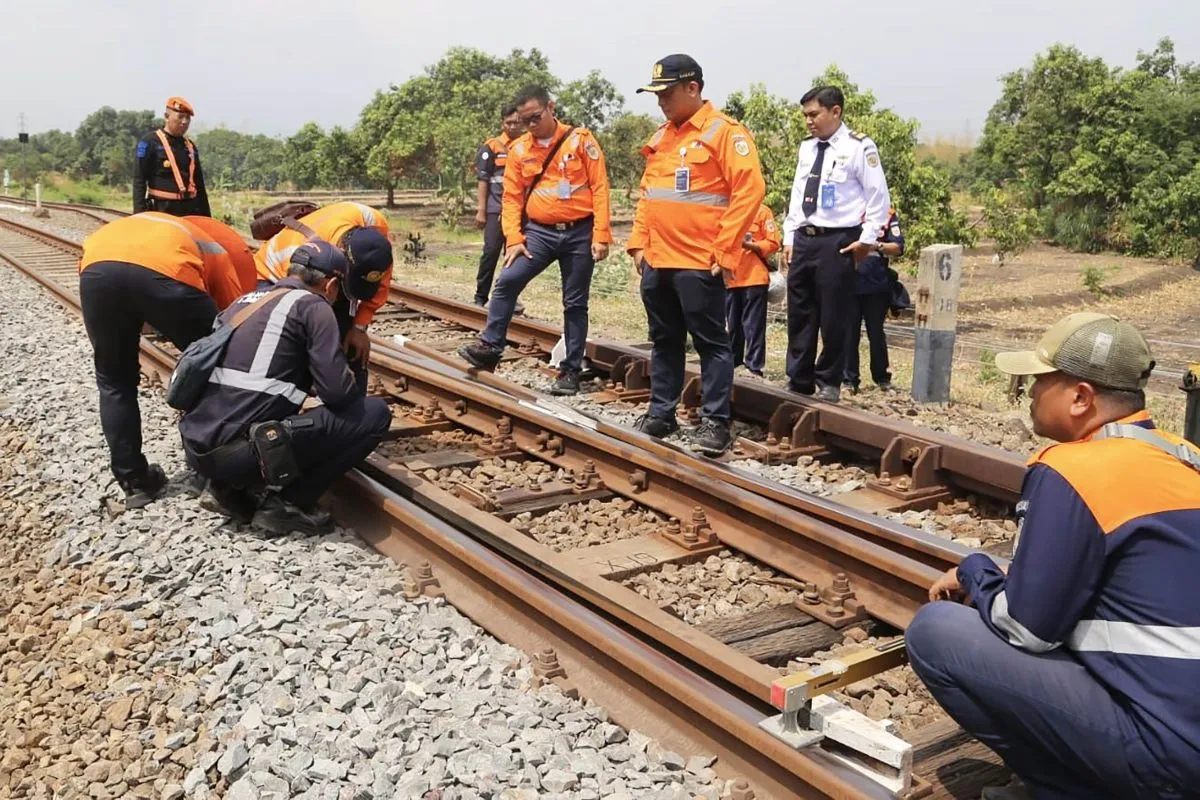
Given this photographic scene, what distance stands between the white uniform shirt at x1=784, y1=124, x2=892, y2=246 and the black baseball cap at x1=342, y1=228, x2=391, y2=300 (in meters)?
2.88

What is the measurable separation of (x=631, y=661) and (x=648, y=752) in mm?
293

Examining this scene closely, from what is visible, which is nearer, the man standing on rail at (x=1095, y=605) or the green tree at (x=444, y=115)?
the man standing on rail at (x=1095, y=605)

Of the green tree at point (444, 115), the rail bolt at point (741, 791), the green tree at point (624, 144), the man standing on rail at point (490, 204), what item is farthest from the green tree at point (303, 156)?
the rail bolt at point (741, 791)

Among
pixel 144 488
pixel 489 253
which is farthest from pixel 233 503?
pixel 489 253

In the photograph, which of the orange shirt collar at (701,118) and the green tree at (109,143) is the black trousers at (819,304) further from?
the green tree at (109,143)

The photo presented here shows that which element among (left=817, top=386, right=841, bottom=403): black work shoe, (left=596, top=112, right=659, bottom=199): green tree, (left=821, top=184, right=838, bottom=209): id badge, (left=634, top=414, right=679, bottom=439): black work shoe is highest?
(left=596, top=112, right=659, bottom=199): green tree

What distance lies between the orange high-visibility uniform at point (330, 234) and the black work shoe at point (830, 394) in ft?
9.45

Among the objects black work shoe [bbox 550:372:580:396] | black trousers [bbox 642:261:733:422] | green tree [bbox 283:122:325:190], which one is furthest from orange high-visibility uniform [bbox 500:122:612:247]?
green tree [bbox 283:122:325:190]

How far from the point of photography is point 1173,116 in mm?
29109

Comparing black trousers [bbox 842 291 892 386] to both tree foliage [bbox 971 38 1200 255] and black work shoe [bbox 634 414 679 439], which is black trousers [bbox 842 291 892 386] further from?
tree foliage [bbox 971 38 1200 255]

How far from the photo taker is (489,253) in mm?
11195

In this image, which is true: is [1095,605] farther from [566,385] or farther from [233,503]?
[566,385]

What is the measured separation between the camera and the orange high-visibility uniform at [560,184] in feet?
24.5

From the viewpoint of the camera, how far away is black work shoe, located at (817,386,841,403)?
6.83 m
